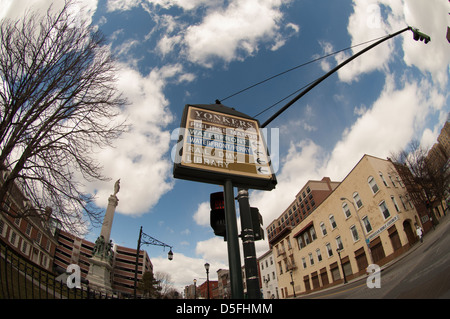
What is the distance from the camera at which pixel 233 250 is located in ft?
8.85

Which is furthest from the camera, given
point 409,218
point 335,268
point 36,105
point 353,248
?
point 335,268

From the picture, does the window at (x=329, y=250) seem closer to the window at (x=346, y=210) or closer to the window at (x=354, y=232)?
the window at (x=354, y=232)

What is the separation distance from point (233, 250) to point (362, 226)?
1024 inches

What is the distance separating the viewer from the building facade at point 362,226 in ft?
65.9

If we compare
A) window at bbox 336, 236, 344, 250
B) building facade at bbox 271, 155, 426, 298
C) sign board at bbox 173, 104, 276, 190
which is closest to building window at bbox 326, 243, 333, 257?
building facade at bbox 271, 155, 426, 298

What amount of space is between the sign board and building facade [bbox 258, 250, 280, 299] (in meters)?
53.5

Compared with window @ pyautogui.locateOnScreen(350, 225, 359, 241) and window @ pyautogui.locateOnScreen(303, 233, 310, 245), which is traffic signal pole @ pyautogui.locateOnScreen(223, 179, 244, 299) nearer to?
window @ pyautogui.locateOnScreen(350, 225, 359, 241)

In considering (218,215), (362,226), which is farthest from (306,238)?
(218,215)

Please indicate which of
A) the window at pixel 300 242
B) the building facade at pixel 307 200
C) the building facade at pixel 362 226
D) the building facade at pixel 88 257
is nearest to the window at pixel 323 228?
the building facade at pixel 362 226
